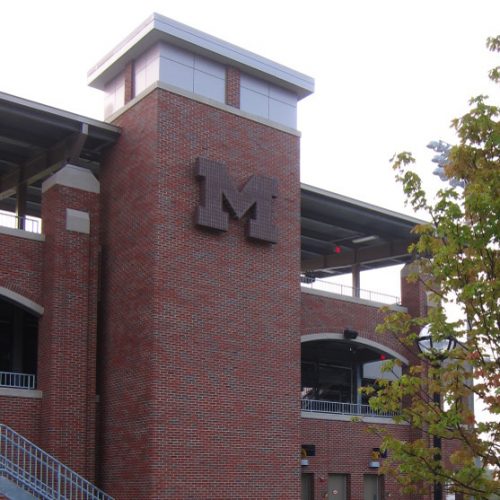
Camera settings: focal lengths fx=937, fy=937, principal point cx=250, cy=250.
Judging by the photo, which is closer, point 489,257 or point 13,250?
point 489,257

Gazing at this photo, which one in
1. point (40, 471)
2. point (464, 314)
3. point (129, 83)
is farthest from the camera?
point (129, 83)

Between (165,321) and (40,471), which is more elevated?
(165,321)

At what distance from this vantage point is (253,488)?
24.8m

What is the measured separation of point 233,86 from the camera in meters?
26.9

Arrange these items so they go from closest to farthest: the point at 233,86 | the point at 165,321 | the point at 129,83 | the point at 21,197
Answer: the point at 165,321 → the point at 129,83 → the point at 233,86 → the point at 21,197

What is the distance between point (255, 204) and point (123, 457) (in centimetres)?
776

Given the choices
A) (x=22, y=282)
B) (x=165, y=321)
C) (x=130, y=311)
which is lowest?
(x=165, y=321)

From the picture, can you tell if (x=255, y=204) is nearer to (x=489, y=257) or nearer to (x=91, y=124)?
(x=91, y=124)

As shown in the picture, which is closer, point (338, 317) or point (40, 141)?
point (40, 141)

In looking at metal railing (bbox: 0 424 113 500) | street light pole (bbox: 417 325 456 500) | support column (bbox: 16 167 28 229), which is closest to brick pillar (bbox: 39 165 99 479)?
metal railing (bbox: 0 424 113 500)

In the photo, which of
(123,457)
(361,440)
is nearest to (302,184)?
(361,440)

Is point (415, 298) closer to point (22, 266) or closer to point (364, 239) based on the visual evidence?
point (364, 239)

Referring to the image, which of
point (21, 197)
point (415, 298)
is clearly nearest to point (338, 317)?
point (415, 298)

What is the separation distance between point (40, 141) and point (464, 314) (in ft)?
56.1
